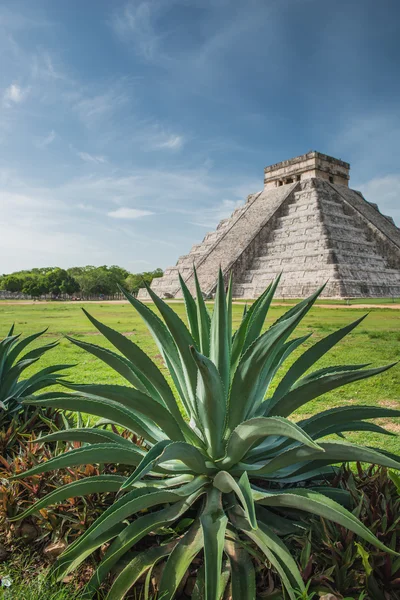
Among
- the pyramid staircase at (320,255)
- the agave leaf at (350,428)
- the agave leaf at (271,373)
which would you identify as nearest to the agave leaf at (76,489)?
the agave leaf at (271,373)

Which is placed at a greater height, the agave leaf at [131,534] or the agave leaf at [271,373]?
the agave leaf at [271,373]

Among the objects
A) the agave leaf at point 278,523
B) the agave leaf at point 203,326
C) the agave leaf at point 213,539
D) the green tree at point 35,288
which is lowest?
the agave leaf at point 278,523

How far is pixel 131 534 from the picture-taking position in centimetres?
163

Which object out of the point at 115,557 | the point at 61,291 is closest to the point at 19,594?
the point at 115,557

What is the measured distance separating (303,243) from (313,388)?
2698cm

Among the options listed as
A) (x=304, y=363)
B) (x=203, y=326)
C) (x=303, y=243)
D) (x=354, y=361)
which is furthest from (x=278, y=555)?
(x=303, y=243)

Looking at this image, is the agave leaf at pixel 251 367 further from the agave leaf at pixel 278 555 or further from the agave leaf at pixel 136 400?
the agave leaf at pixel 278 555

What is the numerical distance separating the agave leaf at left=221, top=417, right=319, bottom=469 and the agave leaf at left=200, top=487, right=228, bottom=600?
16 cm

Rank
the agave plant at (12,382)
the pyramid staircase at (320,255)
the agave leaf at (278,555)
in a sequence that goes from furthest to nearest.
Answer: the pyramid staircase at (320,255) < the agave plant at (12,382) < the agave leaf at (278,555)

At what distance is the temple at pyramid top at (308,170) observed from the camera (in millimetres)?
34344

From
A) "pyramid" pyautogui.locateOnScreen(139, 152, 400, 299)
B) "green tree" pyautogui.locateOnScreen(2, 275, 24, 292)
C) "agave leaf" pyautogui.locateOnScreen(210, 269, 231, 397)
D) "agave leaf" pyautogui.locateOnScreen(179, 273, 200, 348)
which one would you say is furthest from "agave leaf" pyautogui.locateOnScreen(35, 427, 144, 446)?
"green tree" pyautogui.locateOnScreen(2, 275, 24, 292)

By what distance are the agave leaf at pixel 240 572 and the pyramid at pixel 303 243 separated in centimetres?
2154

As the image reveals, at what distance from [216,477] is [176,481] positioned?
222 millimetres

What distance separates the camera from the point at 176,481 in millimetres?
1790
